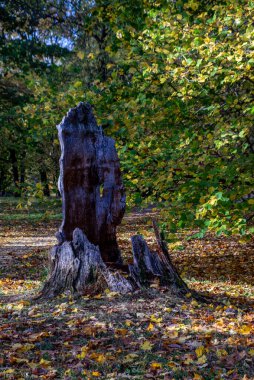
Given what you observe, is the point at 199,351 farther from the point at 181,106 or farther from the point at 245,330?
the point at 181,106

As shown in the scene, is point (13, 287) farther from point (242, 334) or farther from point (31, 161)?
point (31, 161)

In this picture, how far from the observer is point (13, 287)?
821cm

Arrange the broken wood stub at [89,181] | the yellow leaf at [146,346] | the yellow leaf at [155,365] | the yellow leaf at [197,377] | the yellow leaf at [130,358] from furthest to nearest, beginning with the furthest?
the broken wood stub at [89,181]
the yellow leaf at [146,346]
the yellow leaf at [130,358]
the yellow leaf at [155,365]
the yellow leaf at [197,377]

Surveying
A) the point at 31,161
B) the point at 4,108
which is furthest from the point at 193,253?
the point at 31,161

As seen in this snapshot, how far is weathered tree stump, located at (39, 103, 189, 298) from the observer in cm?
643

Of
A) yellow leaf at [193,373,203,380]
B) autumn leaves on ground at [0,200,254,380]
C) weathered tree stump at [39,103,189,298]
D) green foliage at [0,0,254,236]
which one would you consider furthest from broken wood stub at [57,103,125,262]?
yellow leaf at [193,373,203,380]

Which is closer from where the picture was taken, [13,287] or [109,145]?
[109,145]

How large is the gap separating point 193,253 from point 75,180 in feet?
23.0

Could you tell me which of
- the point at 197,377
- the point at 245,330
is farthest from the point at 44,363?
the point at 245,330

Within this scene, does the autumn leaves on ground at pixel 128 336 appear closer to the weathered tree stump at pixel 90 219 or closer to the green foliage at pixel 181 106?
the weathered tree stump at pixel 90 219

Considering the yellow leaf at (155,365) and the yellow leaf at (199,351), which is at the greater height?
the yellow leaf at (199,351)

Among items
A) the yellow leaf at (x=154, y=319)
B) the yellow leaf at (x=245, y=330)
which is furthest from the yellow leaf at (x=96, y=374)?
the yellow leaf at (x=245, y=330)

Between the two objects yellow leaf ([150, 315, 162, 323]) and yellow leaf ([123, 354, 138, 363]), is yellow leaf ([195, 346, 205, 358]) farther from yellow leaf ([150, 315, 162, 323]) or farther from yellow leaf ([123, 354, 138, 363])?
yellow leaf ([150, 315, 162, 323])

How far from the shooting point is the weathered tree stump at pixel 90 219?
6.43m
